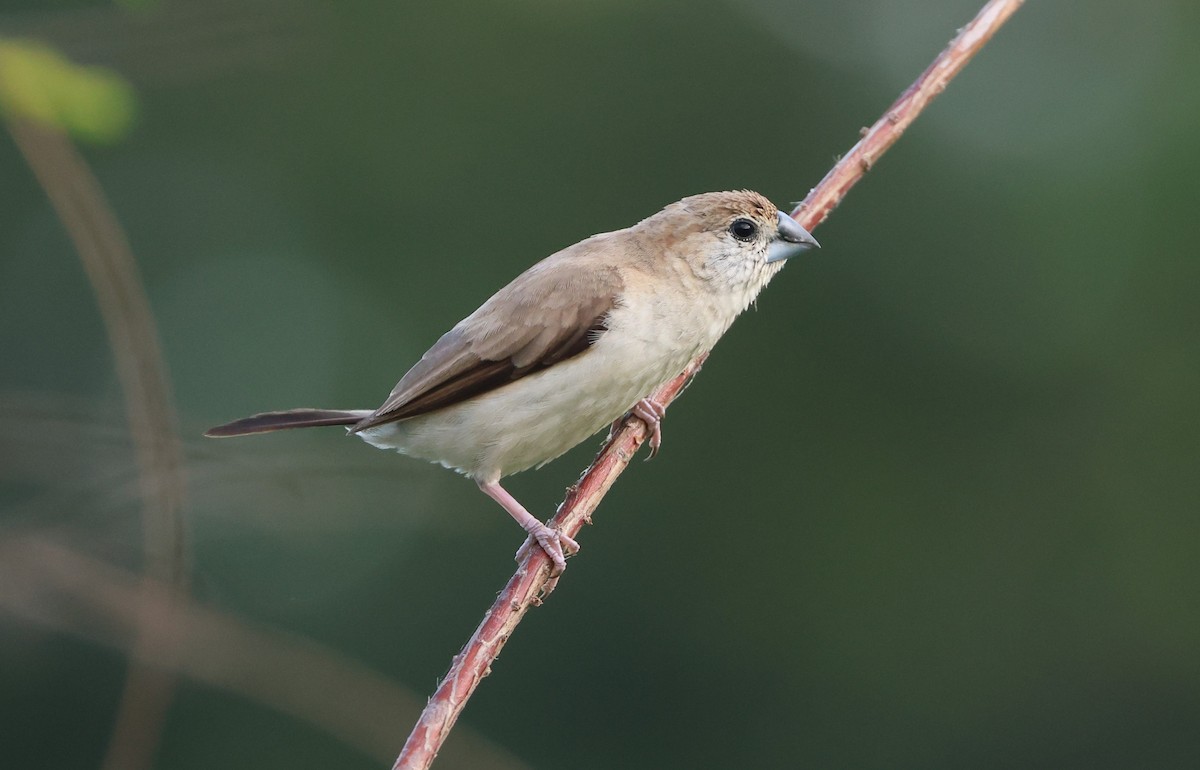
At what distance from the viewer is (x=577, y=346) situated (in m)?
3.97

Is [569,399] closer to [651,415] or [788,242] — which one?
[651,415]

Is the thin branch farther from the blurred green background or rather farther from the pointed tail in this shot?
the blurred green background

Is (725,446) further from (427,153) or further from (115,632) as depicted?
(115,632)

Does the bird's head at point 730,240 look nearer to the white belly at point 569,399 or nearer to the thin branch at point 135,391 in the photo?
the white belly at point 569,399

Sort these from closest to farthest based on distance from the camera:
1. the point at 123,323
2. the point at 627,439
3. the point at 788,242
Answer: the point at 123,323
the point at 627,439
the point at 788,242

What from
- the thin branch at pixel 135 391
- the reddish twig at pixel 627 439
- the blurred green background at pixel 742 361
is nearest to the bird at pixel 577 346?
the reddish twig at pixel 627 439

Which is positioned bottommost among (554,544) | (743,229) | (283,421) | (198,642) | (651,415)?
(198,642)

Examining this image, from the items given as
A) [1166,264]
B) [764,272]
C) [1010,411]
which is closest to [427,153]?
[1010,411]

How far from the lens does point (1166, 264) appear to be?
10.8 metres

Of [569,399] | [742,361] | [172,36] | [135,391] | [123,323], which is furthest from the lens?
[742,361]

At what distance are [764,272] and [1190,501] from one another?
312 inches

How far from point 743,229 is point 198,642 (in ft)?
7.24

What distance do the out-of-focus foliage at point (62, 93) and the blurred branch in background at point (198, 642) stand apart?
3.67 feet

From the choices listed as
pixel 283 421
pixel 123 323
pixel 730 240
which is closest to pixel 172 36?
pixel 123 323
